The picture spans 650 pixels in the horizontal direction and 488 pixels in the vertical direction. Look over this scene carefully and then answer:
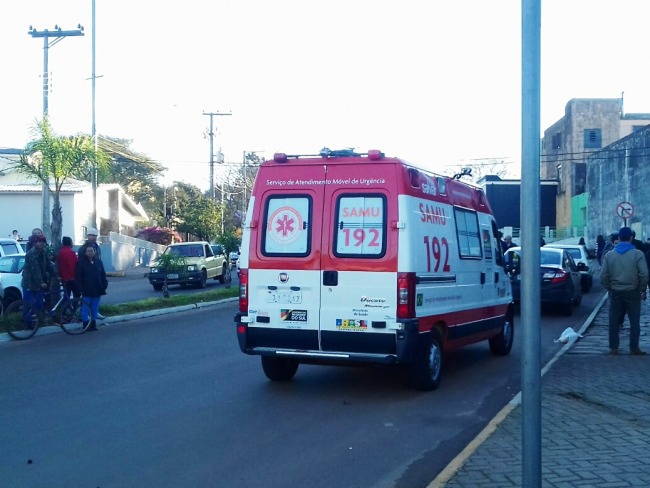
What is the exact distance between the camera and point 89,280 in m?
15.3

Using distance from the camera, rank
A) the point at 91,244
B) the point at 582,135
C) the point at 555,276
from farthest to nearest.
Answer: the point at 582,135 → the point at 555,276 → the point at 91,244

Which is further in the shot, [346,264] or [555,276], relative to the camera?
[555,276]

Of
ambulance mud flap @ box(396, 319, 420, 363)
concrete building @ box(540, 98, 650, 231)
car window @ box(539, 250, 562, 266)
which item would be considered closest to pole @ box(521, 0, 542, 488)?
ambulance mud flap @ box(396, 319, 420, 363)

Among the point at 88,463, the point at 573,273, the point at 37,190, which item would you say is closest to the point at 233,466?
the point at 88,463

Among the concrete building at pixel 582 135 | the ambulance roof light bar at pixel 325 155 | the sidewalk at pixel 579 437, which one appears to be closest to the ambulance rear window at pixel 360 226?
the ambulance roof light bar at pixel 325 155

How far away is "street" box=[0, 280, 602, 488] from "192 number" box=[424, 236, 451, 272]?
151cm

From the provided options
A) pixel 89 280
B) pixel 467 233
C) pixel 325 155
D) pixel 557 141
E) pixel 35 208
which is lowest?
pixel 89 280

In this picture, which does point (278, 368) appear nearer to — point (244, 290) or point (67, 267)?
point (244, 290)

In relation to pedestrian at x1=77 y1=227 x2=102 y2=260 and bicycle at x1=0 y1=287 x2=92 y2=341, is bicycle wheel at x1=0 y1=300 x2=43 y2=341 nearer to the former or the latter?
bicycle at x1=0 y1=287 x2=92 y2=341

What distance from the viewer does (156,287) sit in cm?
2836

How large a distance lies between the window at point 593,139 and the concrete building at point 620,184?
376 inches

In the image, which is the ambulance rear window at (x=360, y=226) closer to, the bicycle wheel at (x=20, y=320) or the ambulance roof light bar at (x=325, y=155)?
the ambulance roof light bar at (x=325, y=155)

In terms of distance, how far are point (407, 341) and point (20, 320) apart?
28.6 ft

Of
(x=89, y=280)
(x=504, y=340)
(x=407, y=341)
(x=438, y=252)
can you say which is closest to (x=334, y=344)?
(x=407, y=341)
